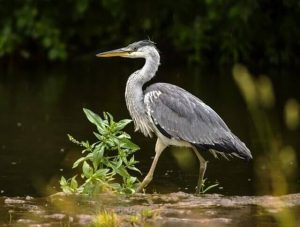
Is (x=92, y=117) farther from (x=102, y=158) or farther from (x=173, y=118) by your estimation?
(x=173, y=118)

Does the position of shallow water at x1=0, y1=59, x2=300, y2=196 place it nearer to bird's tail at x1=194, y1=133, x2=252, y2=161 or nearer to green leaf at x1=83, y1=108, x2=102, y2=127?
bird's tail at x1=194, y1=133, x2=252, y2=161

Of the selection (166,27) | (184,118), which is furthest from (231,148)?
(166,27)

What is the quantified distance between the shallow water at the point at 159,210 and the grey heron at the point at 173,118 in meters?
0.77

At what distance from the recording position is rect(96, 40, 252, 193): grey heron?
821 centimetres

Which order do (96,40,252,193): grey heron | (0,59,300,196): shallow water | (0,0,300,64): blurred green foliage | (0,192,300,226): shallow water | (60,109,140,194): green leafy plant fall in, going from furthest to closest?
(0,0,300,64): blurred green foliage, (0,59,300,196): shallow water, (96,40,252,193): grey heron, (60,109,140,194): green leafy plant, (0,192,300,226): shallow water

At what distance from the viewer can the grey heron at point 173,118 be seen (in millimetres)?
8211

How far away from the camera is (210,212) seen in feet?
21.7

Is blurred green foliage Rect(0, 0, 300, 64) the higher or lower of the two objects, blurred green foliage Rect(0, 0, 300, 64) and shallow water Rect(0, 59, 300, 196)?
the higher

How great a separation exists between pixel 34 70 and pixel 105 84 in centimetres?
375

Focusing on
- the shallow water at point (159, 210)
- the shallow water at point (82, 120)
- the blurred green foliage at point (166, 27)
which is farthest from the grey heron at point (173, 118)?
the blurred green foliage at point (166, 27)

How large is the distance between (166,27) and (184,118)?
16308 millimetres

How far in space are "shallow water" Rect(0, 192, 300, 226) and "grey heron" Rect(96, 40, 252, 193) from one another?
77 centimetres

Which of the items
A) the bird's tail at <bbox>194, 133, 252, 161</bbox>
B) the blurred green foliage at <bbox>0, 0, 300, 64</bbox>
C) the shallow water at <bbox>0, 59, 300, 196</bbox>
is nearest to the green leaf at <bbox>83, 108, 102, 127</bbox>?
the shallow water at <bbox>0, 59, 300, 196</bbox>

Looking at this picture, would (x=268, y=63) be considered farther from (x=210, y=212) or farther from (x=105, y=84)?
(x=210, y=212)
